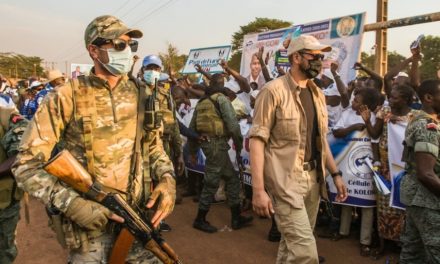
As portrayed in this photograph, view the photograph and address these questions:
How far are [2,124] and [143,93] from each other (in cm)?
138

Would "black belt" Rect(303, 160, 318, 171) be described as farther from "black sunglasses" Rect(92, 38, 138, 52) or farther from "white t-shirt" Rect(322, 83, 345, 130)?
"white t-shirt" Rect(322, 83, 345, 130)

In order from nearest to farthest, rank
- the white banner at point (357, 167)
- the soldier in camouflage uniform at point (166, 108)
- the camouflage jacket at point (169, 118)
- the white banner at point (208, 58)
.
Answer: the camouflage jacket at point (169, 118), the soldier in camouflage uniform at point (166, 108), the white banner at point (357, 167), the white banner at point (208, 58)

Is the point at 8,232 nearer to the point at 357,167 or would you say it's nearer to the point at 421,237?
the point at 421,237

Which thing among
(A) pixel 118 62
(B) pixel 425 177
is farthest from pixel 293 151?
(A) pixel 118 62

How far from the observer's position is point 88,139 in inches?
85.7

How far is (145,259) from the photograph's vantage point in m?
2.33

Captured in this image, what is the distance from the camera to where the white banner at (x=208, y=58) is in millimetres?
8750

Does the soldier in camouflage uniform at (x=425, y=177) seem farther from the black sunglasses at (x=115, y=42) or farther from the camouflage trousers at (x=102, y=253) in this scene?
the black sunglasses at (x=115, y=42)

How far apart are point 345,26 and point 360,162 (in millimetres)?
2332

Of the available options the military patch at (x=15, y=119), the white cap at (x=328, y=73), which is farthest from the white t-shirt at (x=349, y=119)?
the military patch at (x=15, y=119)

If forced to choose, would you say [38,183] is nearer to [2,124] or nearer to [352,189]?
[2,124]

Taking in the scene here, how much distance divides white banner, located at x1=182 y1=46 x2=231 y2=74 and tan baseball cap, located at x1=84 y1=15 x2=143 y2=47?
20.4 ft

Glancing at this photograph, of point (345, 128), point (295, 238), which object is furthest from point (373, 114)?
point (295, 238)

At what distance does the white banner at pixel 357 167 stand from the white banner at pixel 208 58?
4307mm
